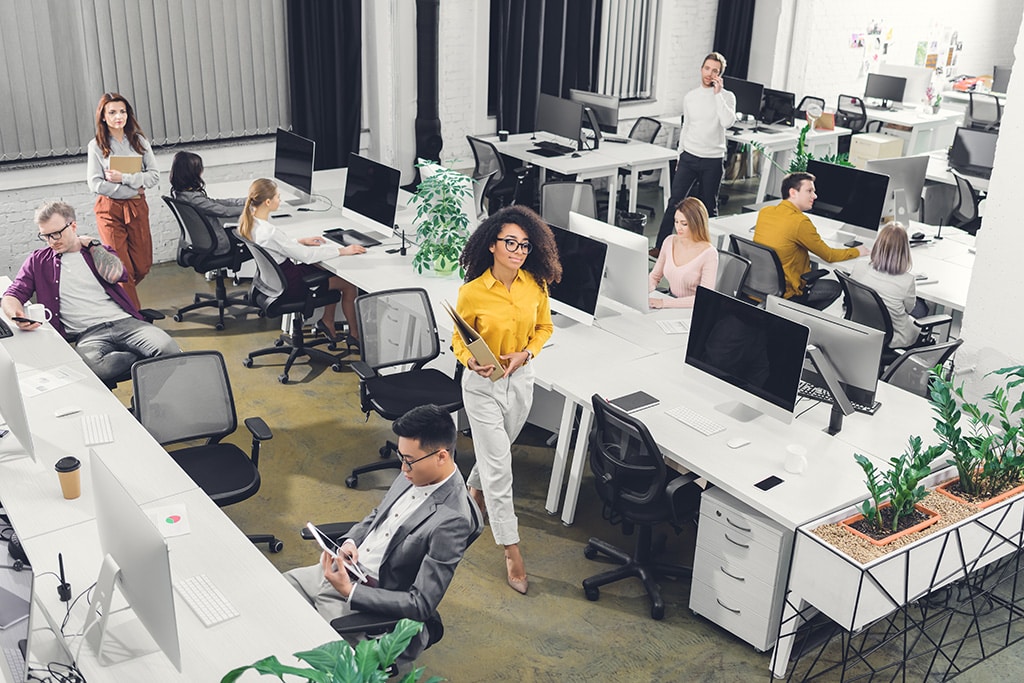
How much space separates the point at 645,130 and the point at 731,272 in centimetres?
424

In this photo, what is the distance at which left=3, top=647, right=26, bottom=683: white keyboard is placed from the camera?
287 cm

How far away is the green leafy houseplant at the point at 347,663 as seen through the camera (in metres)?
2.21

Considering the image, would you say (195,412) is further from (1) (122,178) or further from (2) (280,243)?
(1) (122,178)

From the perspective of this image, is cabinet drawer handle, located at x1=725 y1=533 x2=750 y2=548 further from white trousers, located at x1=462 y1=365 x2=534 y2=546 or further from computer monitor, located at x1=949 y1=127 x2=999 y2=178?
computer monitor, located at x1=949 y1=127 x2=999 y2=178

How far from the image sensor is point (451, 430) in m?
3.18

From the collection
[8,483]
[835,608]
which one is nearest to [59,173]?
[8,483]

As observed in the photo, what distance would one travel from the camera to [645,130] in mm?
9633

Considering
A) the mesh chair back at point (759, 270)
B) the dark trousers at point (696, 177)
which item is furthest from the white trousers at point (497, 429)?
the dark trousers at point (696, 177)

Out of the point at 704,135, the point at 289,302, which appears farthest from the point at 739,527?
the point at 704,135

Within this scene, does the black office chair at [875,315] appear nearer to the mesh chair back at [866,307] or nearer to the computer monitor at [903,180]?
the mesh chair back at [866,307]

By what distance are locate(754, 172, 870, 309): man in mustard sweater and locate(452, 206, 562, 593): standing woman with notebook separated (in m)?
2.44

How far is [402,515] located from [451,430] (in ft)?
1.12

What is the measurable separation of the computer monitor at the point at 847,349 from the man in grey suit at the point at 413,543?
5.29ft

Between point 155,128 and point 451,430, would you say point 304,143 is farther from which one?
point 451,430
